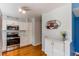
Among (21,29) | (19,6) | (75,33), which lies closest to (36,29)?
(21,29)

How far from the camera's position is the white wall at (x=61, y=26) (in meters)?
1.78

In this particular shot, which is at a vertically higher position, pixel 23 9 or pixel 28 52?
pixel 23 9

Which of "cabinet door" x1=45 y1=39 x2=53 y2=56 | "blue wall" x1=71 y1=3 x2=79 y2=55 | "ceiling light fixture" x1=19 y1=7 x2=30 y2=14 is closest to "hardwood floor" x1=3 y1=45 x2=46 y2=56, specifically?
"cabinet door" x1=45 y1=39 x2=53 y2=56

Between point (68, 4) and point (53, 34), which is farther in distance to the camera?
point (53, 34)

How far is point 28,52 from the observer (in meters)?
1.91

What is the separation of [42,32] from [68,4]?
75 centimetres

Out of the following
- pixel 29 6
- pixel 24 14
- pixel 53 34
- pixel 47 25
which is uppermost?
pixel 29 6

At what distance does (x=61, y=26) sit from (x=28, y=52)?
0.85m

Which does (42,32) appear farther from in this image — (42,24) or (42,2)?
(42,2)

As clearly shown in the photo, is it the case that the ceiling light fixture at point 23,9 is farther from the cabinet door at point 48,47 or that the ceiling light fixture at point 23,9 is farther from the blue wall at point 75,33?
the blue wall at point 75,33

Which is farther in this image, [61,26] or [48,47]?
[48,47]

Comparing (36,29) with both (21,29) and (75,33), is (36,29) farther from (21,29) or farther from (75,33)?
(75,33)

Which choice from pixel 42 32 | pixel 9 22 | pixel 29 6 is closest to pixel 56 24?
pixel 42 32

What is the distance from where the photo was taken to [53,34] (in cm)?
191
